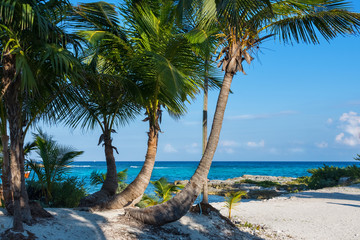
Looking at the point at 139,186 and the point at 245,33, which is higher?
the point at 245,33

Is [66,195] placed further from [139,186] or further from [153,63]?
[153,63]

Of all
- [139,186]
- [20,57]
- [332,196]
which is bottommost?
[332,196]

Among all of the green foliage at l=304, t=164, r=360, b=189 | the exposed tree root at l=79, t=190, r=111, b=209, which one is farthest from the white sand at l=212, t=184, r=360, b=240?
the green foliage at l=304, t=164, r=360, b=189

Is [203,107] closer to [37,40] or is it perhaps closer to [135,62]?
[135,62]

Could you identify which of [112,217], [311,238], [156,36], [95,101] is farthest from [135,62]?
[311,238]

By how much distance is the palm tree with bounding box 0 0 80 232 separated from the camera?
5230mm

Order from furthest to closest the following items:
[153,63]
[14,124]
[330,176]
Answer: [330,176], [153,63], [14,124]

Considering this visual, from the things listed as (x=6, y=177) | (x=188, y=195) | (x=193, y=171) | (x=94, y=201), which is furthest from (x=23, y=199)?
A: (x=193, y=171)

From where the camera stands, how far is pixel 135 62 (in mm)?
8406

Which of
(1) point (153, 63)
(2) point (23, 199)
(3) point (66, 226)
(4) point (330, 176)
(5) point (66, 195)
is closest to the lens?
A: (2) point (23, 199)

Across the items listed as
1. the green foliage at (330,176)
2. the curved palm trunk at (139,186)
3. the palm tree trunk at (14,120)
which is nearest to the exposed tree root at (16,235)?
the palm tree trunk at (14,120)

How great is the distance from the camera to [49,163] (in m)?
10.2

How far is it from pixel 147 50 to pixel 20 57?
362 cm

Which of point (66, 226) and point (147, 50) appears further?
point (147, 50)
